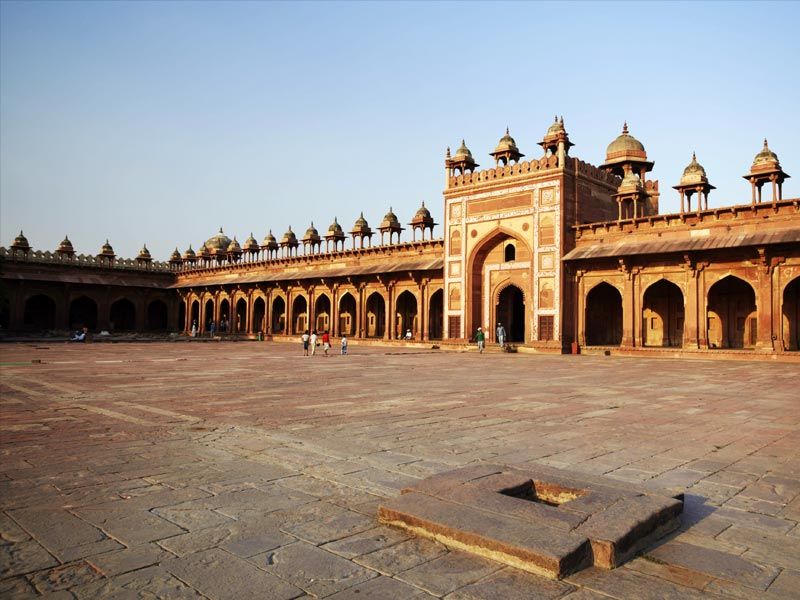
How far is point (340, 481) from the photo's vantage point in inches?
179

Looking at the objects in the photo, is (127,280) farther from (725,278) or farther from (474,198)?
(725,278)

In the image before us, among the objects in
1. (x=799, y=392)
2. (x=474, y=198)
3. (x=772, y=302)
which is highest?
(x=474, y=198)

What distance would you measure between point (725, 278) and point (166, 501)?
80.3 ft

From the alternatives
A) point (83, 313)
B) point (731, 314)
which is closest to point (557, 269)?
point (731, 314)

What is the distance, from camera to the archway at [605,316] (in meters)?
28.6

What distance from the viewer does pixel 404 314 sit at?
38.9 meters

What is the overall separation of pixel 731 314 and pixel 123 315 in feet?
155

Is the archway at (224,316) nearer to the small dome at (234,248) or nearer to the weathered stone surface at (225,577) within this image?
the small dome at (234,248)

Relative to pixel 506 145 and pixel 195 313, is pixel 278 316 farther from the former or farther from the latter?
pixel 506 145

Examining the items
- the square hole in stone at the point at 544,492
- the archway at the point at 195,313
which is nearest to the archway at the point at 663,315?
the square hole in stone at the point at 544,492

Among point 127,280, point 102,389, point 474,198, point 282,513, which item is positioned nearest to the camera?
point 282,513

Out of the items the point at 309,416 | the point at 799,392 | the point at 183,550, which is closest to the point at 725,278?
the point at 799,392

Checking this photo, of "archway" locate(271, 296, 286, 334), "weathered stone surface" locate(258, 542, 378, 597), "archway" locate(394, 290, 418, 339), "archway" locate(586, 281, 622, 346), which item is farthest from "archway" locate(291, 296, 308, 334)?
"weathered stone surface" locate(258, 542, 378, 597)

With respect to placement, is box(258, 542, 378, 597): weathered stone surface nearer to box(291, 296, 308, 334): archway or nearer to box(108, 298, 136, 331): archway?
box(291, 296, 308, 334): archway
